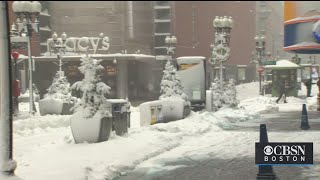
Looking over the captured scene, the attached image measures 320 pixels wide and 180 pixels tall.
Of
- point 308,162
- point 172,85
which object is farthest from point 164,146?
point 172,85

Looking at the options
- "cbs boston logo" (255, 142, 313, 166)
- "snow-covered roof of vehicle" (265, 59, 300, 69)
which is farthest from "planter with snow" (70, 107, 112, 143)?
"snow-covered roof of vehicle" (265, 59, 300, 69)

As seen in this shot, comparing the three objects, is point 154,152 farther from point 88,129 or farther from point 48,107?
point 48,107

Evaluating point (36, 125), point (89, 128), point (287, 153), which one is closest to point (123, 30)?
point (36, 125)

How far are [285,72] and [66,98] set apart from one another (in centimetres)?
2055

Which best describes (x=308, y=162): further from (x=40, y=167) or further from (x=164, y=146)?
(x=164, y=146)

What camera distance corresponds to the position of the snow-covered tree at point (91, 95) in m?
12.6

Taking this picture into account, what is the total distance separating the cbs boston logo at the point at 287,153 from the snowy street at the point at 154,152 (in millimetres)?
1717

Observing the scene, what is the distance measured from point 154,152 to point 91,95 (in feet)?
7.68

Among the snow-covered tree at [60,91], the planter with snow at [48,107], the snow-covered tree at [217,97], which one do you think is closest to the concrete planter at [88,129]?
the planter with snow at [48,107]

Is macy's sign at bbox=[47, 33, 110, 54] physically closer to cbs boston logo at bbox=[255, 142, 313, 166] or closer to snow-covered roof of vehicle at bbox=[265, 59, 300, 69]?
snow-covered roof of vehicle at bbox=[265, 59, 300, 69]

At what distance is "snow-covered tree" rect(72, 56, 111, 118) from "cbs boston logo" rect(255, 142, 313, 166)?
625 centimetres

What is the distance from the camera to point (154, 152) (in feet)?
37.9

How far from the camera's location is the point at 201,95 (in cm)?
2505

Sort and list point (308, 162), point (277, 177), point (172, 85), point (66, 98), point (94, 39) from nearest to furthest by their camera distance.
→ point (308, 162), point (277, 177), point (172, 85), point (66, 98), point (94, 39)
